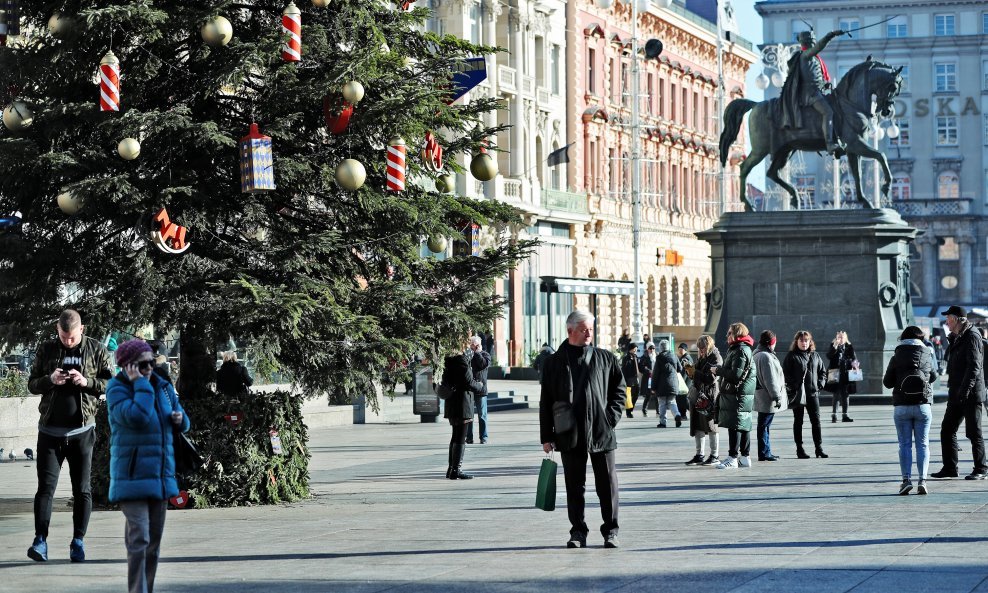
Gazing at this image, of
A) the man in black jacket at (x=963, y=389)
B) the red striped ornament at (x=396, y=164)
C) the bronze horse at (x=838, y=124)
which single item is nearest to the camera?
the red striped ornament at (x=396, y=164)

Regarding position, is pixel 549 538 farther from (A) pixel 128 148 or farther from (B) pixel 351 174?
(A) pixel 128 148

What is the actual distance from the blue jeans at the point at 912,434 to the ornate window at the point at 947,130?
384 feet

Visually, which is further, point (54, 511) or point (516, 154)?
point (516, 154)

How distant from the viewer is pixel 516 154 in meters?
63.1

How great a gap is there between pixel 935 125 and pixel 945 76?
3589 millimetres

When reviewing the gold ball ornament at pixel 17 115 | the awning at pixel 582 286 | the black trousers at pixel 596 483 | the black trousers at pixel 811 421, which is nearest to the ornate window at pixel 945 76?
the awning at pixel 582 286

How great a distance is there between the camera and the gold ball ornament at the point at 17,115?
1514 cm

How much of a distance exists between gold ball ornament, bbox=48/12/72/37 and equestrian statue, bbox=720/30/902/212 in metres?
22.4

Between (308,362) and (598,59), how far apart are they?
190 feet

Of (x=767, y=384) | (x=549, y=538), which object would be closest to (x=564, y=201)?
(x=767, y=384)

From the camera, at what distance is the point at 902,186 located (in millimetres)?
130000

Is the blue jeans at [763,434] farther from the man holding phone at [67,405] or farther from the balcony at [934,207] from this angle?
the balcony at [934,207]

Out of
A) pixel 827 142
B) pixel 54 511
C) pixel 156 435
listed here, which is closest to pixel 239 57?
pixel 54 511

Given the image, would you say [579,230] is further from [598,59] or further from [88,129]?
[88,129]
